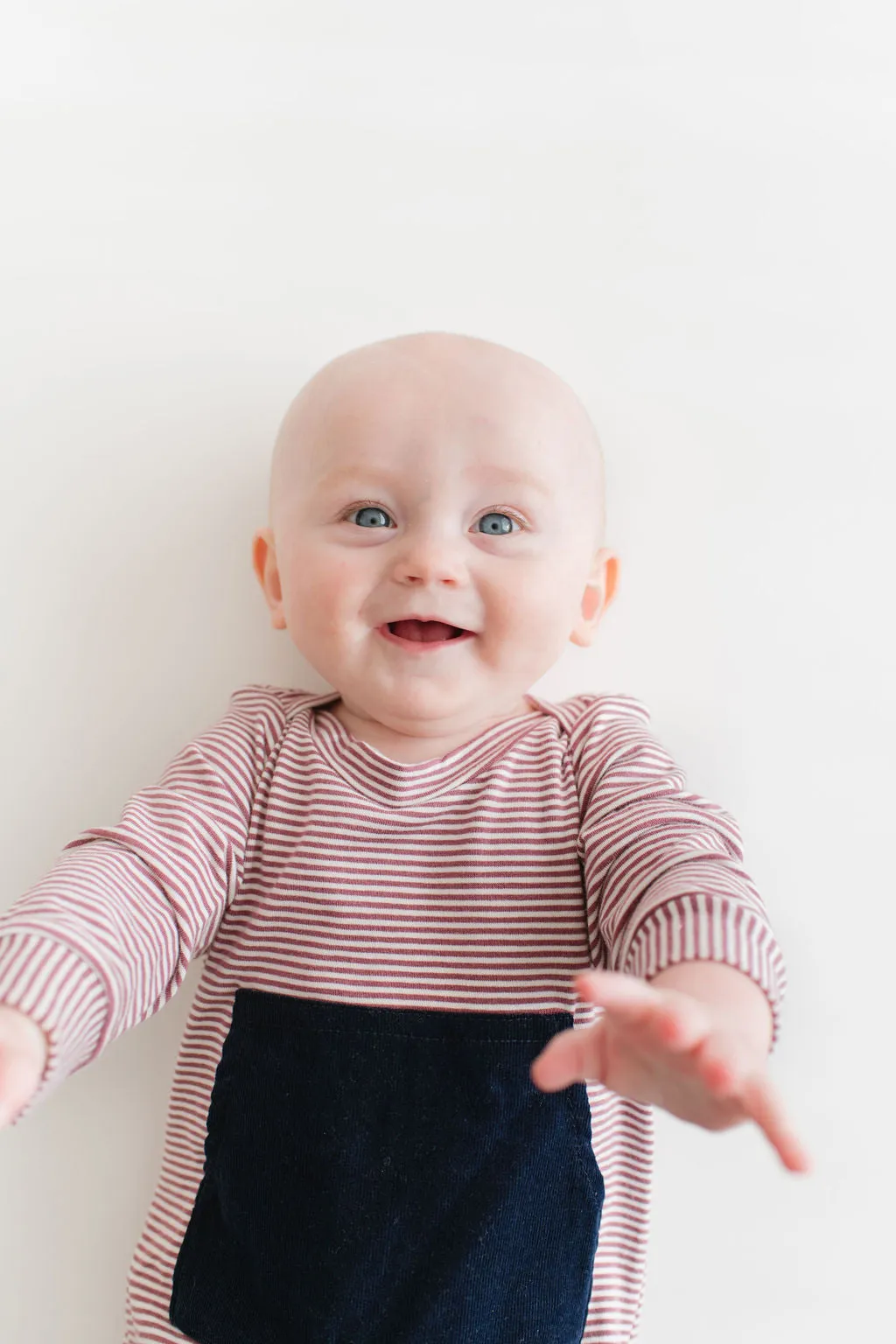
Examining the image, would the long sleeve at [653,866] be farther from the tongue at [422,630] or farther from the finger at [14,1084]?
the finger at [14,1084]

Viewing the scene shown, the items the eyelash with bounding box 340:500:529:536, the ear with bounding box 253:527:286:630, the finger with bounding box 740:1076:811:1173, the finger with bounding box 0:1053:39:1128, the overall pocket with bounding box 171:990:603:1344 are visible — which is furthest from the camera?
the ear with bounding box 253:527:286:630

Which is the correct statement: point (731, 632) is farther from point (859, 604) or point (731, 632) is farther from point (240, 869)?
point (240, 869)

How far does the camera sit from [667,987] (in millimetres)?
651

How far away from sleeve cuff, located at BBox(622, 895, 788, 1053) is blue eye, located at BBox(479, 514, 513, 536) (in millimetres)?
329

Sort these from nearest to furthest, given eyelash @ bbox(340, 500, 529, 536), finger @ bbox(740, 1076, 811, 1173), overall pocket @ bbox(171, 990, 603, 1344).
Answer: finger @ bbox(740, 1076, 811, 1173), overall pocket @ bbox(171, 990, 603, 1344), eyelash @ bbox(340, 500, 529, 536)

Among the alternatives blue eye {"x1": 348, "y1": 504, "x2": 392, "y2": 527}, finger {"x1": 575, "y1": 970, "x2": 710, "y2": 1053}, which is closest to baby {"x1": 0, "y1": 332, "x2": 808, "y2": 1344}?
blue eye {"x1": 348, "y1": 504, "x2": 392, "y2": 527}

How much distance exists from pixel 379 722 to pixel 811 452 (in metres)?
0.50

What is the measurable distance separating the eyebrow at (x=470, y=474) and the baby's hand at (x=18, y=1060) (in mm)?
445

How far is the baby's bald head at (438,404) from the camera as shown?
88cm

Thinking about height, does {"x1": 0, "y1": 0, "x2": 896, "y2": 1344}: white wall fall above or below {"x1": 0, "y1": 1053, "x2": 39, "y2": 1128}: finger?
above

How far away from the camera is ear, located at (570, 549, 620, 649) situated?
3.18 ft

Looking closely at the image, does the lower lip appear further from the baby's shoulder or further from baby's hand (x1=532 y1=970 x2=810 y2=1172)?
baby's hand (x1=532 y1=970 x2=810 y2=1172)

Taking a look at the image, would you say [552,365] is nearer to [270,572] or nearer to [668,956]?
[270,572]

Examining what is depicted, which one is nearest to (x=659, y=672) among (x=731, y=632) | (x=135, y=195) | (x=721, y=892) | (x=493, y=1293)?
(x=731, y=632)
